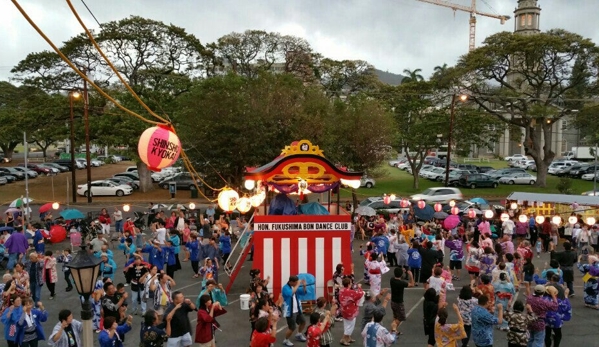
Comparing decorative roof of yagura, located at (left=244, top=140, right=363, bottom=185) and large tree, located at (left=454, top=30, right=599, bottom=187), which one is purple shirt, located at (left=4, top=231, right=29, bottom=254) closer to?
decorative roof of yagura, located at (left=244, top=140, right=363, bottom=185)

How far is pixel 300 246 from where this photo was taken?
13.2m

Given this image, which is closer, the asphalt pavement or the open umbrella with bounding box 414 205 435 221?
the asphalt pavement

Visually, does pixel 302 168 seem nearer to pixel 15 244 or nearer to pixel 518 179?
pixel 15 244

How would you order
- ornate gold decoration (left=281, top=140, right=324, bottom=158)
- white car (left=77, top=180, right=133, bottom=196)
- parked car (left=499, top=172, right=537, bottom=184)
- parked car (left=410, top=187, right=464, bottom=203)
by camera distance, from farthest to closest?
parked car (left=499, top=172, right=537, bottom=184), white car (left=77, top=180, right=133, bottom=196), parked car (left=410, top=187, right=464, bottom=203), ornate gold decoration (left=281, top=140, right=324, bottom=158)

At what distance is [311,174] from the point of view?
1405 centimetres

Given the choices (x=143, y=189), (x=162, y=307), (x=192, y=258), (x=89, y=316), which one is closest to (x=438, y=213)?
(x=192, y=258)

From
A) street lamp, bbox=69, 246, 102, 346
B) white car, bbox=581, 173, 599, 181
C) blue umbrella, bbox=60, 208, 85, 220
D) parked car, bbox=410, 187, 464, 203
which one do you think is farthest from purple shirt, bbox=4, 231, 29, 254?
white car, bbox=581, 173, 599, 181

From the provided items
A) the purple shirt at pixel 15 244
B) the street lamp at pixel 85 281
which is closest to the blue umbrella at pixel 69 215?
the purple shirt at pixel 15 244

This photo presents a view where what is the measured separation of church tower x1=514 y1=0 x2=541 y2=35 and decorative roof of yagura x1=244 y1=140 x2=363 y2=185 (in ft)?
229

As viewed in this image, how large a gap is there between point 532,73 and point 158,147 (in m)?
38.3

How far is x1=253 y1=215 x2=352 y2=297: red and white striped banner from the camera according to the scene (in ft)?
43.0

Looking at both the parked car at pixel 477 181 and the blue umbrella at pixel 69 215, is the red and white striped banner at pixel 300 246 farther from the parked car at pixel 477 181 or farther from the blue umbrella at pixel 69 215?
the parked car at pixel 477 181

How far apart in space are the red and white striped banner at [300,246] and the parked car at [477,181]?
3073cm

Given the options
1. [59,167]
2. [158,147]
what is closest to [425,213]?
[158,147]
